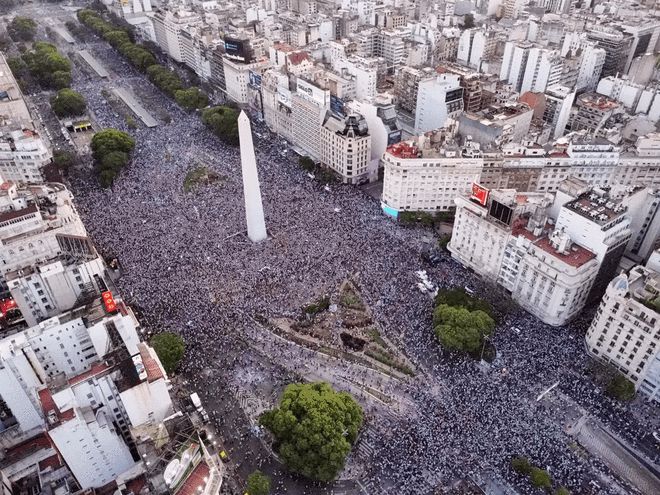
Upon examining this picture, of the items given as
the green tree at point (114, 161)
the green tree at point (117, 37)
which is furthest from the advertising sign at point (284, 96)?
the green tree at point (117, 37)

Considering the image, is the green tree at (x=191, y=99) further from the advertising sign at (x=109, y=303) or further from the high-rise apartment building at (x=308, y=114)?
the advertising sign at (x=109, y=303)

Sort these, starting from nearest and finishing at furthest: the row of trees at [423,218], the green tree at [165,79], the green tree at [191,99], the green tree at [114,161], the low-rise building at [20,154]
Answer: the row of trees at [423,218] → the low-rise building at [20,154] → the green tree at [114,161] → the green tree at [191,99] → the green tree at [165,79]

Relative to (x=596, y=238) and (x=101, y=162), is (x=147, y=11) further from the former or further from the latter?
(x=596, y=238)

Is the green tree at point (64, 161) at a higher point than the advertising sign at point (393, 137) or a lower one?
lower

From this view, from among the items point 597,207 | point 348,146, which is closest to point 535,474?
point 597,207

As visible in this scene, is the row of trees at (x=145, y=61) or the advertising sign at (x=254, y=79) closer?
the advertising sign at (x=254, y=79)

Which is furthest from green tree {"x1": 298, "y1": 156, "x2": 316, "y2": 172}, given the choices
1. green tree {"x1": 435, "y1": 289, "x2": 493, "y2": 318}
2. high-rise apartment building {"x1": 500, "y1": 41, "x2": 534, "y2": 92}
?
high-rise apartment building {"x1": 500, "y1": 41, "x2": 534, "y2": 92}
